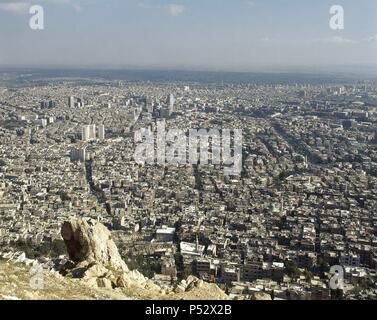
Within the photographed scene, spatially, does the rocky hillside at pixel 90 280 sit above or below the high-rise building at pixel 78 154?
above

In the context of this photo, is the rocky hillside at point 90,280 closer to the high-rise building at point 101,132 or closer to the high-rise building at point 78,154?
the high-rise building at point 78,154

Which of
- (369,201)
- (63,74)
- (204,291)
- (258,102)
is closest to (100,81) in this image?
(63,74)

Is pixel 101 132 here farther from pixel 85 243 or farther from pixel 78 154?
pixel 85 243

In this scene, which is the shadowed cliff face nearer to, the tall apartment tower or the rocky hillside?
the rocky hillside

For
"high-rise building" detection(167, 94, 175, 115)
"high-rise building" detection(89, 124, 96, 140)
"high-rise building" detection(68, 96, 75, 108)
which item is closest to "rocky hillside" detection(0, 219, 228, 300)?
"high-rise building" detection(89, 124, 96, 140)

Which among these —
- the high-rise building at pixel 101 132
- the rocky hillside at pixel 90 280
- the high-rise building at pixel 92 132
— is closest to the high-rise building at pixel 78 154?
the high-rise building at pixel 92 132

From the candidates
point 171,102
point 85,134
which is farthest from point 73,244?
point 171,102

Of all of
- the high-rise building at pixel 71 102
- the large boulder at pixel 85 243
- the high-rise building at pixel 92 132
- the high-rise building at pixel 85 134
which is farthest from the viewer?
the high-rise building at pixel 71 102
